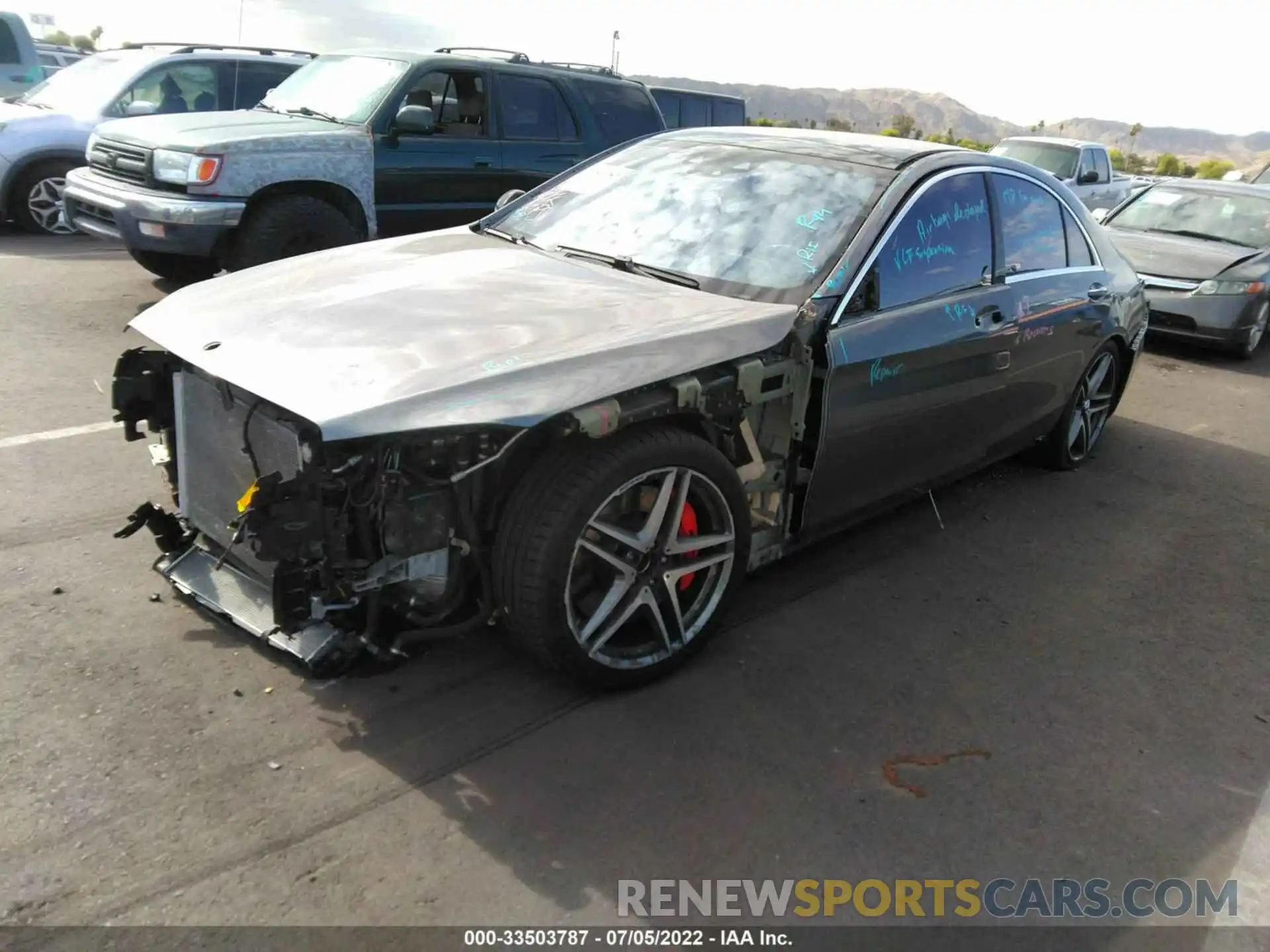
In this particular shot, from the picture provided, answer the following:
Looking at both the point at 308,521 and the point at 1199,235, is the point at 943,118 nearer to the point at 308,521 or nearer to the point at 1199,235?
the point at 1199,235

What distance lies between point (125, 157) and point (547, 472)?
6084 millimetres

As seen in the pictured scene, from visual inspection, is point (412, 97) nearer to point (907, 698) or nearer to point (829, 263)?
point (829, 263)

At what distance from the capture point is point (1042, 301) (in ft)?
15.8

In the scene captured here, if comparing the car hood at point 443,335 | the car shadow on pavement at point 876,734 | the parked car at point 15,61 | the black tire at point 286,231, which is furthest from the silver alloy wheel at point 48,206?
the car shadow on pavement at point 876,734

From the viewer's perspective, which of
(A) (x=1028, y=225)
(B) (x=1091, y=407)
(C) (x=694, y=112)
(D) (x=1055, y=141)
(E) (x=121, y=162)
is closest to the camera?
(A) (x=1028, y=225)

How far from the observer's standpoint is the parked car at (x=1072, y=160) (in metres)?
14.4

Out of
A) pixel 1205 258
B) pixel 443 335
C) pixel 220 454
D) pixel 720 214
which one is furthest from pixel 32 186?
pixel 1205 258

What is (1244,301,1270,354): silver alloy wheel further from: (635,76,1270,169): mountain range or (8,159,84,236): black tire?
(635,76,1270,169): mountain range

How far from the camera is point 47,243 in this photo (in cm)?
994

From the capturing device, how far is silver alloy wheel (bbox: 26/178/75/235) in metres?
9.95

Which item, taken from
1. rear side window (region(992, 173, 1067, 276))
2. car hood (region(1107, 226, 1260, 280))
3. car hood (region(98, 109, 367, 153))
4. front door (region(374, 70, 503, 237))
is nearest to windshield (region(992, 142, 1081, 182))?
car hood (region(1107, 226, 1260, 280))

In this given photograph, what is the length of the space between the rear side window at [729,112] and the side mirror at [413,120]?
6.42 metres

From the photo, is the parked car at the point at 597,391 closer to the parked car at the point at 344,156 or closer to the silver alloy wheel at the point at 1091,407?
the silver alloy wheel at the point at 1091,407

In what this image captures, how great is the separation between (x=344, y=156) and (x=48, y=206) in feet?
15.1
